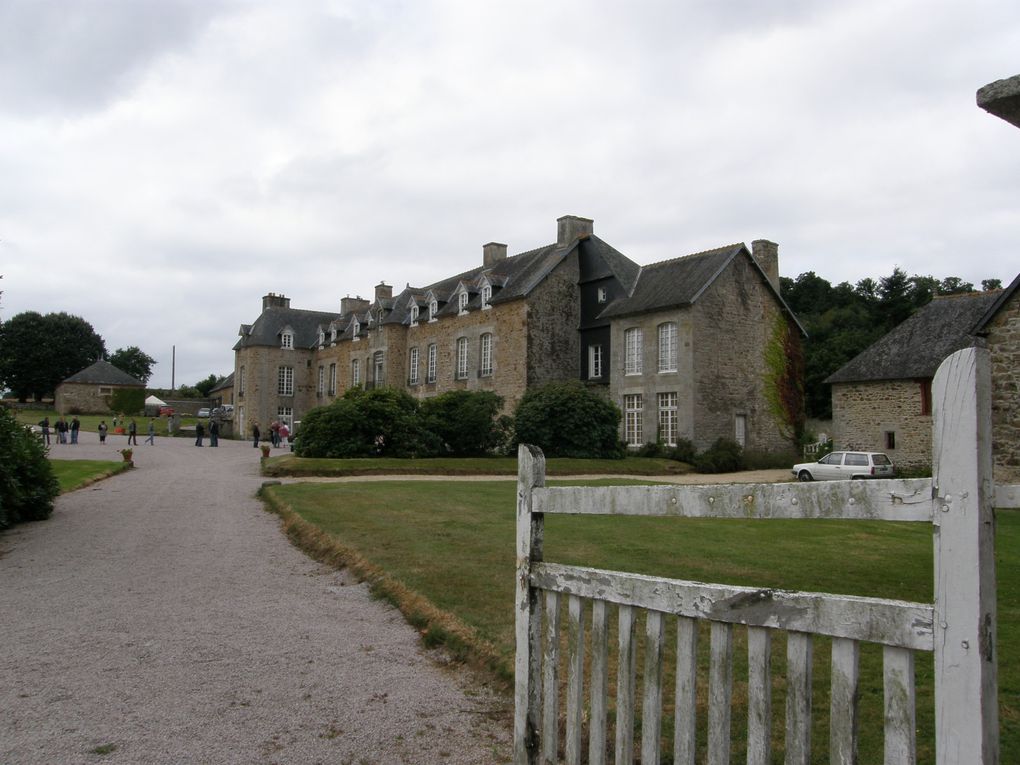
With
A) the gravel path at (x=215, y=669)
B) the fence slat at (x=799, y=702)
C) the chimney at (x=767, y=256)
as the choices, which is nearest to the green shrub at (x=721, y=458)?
the chimney at (x=767, y=256)

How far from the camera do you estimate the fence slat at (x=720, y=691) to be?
2562 millimetres

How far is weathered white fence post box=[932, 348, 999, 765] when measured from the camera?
1.97 metres

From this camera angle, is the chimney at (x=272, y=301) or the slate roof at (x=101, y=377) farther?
the slate roof at (x=101, y=377)

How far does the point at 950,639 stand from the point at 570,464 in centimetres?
2364

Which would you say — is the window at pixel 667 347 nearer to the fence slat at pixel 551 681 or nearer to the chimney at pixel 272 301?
the fence slat at pixel 551 681

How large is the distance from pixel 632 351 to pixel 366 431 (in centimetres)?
1128

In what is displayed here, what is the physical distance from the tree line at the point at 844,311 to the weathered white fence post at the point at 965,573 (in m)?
43.9

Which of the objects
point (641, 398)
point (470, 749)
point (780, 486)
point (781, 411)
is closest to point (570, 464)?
point (641, 398)

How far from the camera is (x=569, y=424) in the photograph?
28.0 m

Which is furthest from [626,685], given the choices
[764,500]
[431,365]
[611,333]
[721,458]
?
[431,365]

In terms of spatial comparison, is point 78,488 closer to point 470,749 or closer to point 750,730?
point 470,749

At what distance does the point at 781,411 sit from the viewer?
108ft

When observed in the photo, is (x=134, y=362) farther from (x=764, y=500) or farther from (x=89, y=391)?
Result: (x=764, y=500)

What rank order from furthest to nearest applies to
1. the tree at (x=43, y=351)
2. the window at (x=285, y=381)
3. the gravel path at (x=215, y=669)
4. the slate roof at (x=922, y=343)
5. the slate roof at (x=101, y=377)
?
1. the tree at (x=43, y=351)
2. the slate roof at (x=101, y=377)
3. the window at (x=285, y=381)
4. the slate roof at (x=922, y=343)
5. the gravel path at (x=215, y=669)
